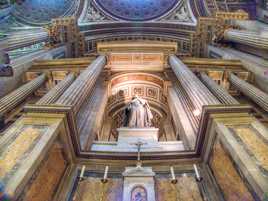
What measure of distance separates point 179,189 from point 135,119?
4.97 m

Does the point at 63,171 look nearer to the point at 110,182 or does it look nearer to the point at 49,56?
the point at 110,182

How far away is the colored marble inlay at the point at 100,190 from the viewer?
6.41 metres

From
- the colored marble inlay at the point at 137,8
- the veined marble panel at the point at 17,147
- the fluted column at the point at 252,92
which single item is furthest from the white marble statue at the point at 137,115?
the colored marble inlay at the point at 137,8

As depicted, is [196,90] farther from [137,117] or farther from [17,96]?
[17,96]

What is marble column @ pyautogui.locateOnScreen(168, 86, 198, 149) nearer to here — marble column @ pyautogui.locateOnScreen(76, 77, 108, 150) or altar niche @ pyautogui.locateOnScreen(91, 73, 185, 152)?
altar niche @ pyautogui.locateOnScreen(91, 73, 185, 152)

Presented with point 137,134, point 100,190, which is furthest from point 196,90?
point 100,190

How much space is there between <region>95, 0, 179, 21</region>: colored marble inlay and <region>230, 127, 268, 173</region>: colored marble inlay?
23184mm

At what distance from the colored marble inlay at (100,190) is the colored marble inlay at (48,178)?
63 centimetres

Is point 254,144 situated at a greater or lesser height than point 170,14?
lesser

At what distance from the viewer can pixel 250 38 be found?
1273 cm

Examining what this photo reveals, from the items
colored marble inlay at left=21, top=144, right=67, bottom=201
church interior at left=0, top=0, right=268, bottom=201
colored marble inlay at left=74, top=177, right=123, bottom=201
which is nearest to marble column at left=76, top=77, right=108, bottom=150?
church interior at left=0, top=0, right=268, bottom=201

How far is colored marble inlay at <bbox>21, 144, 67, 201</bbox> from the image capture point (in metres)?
5.21

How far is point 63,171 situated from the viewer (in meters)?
6.80

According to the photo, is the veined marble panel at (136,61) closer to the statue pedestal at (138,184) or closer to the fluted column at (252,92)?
the fluted column at (252,92)
